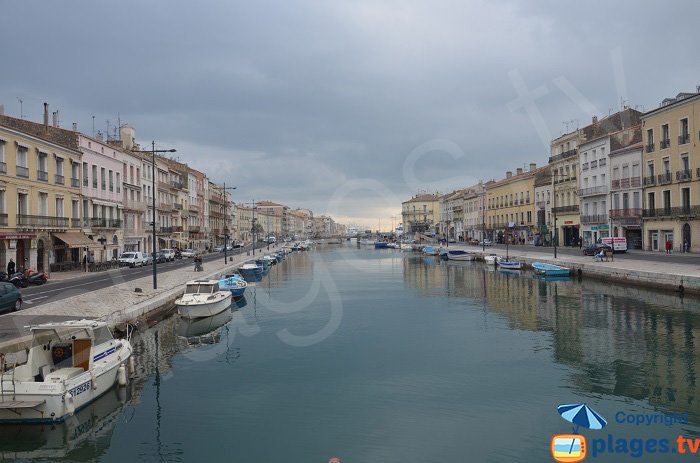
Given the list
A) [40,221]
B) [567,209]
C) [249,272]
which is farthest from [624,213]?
[40,221]

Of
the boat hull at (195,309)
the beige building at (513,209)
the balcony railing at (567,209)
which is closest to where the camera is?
the boat hull at (195,309)

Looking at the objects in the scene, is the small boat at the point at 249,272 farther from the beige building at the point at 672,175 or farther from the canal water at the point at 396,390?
the beige building at the point at 672,175

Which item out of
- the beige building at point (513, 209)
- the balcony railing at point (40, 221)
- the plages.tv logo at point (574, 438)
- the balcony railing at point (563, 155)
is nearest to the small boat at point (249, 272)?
the balcony railing at point (40, 221)

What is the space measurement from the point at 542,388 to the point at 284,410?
313 inches

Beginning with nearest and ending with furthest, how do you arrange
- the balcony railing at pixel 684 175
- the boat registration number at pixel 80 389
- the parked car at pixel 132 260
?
the boat registration number at pixel 80 389, the balcony railing at pixel 684 175, the parked car at pixel 132 260

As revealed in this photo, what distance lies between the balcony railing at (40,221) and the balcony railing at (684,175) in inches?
2232

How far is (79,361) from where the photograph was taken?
50.8 feet

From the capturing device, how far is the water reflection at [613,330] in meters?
16.3

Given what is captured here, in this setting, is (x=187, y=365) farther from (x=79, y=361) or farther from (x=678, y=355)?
(x=678, y=355)

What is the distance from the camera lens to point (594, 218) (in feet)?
218

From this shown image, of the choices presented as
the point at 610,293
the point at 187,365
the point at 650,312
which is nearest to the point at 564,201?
the point at 610,293

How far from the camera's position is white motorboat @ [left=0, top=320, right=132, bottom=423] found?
13.1 meters

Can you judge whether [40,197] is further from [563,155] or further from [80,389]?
[563,155]

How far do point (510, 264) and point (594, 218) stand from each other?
52.6 feet
